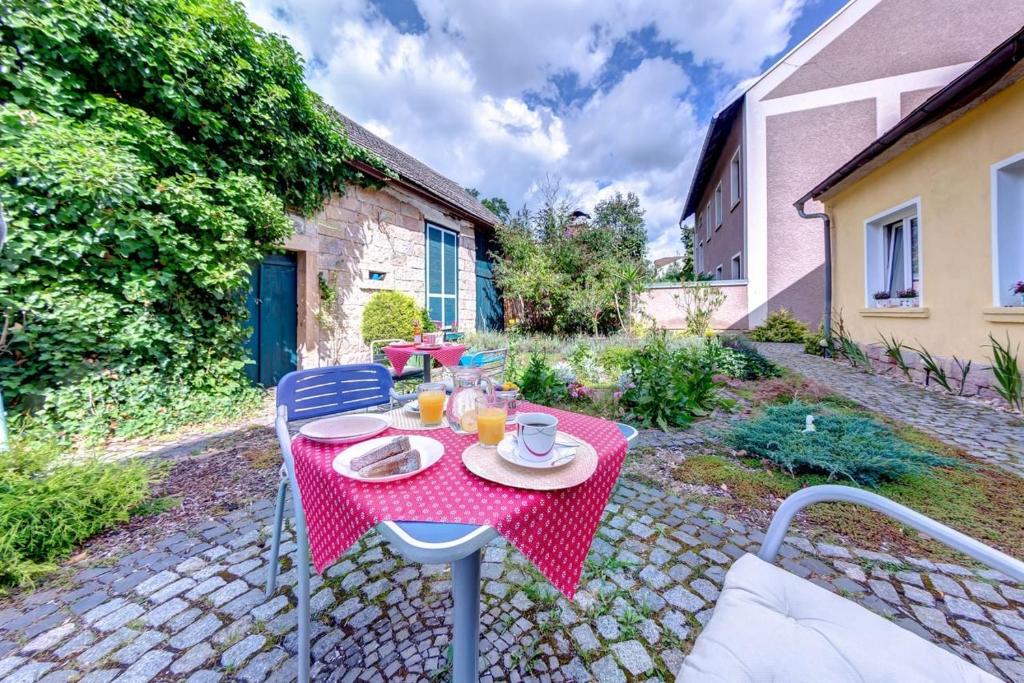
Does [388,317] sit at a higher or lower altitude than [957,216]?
lower

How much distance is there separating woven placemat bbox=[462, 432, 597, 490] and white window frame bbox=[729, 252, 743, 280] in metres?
10.6

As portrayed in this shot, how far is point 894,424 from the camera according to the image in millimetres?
3479

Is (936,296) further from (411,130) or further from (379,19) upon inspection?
(411,130)

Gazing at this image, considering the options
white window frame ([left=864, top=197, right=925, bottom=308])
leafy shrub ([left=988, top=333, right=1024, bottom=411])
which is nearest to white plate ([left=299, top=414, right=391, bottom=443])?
leafy shrub ([left=988, top=333, right=1024, bottom=411])

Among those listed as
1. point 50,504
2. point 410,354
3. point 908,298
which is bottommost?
Result: point 50,504

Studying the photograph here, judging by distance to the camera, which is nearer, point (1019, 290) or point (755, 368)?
point (1019, 290)

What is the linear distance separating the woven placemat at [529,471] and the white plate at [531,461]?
0.6 inches

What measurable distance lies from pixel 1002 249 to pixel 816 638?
5238mm

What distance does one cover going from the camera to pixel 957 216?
13.9 ft

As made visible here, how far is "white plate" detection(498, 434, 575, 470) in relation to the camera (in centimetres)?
98

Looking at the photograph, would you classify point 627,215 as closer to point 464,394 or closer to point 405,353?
point 405,353

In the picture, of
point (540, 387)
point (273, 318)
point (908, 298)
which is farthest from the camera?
point (908, 298)

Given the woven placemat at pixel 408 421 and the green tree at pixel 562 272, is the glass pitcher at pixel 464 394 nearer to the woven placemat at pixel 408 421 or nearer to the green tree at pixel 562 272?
the woven placemat at pixel 408 421

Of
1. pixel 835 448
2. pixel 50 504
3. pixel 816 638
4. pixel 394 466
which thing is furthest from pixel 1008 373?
pixel 50 504
